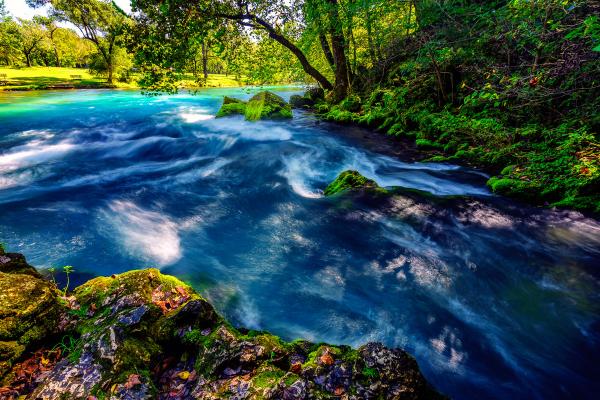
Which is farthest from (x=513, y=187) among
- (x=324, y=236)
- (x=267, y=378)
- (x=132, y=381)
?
(x=132, y=381)

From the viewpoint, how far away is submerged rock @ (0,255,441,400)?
7.39 feet

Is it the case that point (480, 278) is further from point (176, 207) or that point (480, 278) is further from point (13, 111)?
point (13, 111)

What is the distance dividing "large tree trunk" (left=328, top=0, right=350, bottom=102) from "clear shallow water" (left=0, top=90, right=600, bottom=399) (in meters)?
7.01

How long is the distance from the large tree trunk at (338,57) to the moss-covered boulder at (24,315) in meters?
13.9

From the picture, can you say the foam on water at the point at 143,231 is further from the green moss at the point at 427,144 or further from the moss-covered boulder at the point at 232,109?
the moss-covered boulder at the point at 232,109

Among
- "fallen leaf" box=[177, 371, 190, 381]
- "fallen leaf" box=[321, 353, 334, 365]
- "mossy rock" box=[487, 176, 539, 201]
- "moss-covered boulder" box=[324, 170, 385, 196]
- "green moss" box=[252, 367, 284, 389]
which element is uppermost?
"mossy rock" box=[487, 176, 539, 201]

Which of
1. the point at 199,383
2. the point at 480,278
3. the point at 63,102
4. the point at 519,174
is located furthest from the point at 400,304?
the point at 63,102

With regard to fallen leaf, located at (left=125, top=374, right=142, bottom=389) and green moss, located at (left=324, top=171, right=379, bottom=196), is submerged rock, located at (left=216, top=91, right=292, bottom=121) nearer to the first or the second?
green moss, located at (left=324, top=171, right=379, bottom=196)

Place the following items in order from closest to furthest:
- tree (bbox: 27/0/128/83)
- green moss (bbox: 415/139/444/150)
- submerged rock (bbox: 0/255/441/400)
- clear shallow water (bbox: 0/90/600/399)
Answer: submerged rock (bbox: 0/255/441/400)
clear shallow water (bbox: 0/90/600/399)
green moss (bbox: 415/139/444/150)
tree (bbox: 27/0/128/83)

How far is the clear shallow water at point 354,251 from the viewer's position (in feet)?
12.0

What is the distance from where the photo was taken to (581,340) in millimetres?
3650

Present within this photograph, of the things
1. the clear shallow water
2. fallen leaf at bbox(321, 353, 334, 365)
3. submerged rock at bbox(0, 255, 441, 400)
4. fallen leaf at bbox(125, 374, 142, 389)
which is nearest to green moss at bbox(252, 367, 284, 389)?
submerged rock at bbox(0, 255, 441, 400)

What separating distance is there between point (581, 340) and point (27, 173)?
13278 millimetres

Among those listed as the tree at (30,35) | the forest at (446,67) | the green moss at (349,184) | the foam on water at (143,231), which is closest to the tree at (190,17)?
the forest at (446,67)
